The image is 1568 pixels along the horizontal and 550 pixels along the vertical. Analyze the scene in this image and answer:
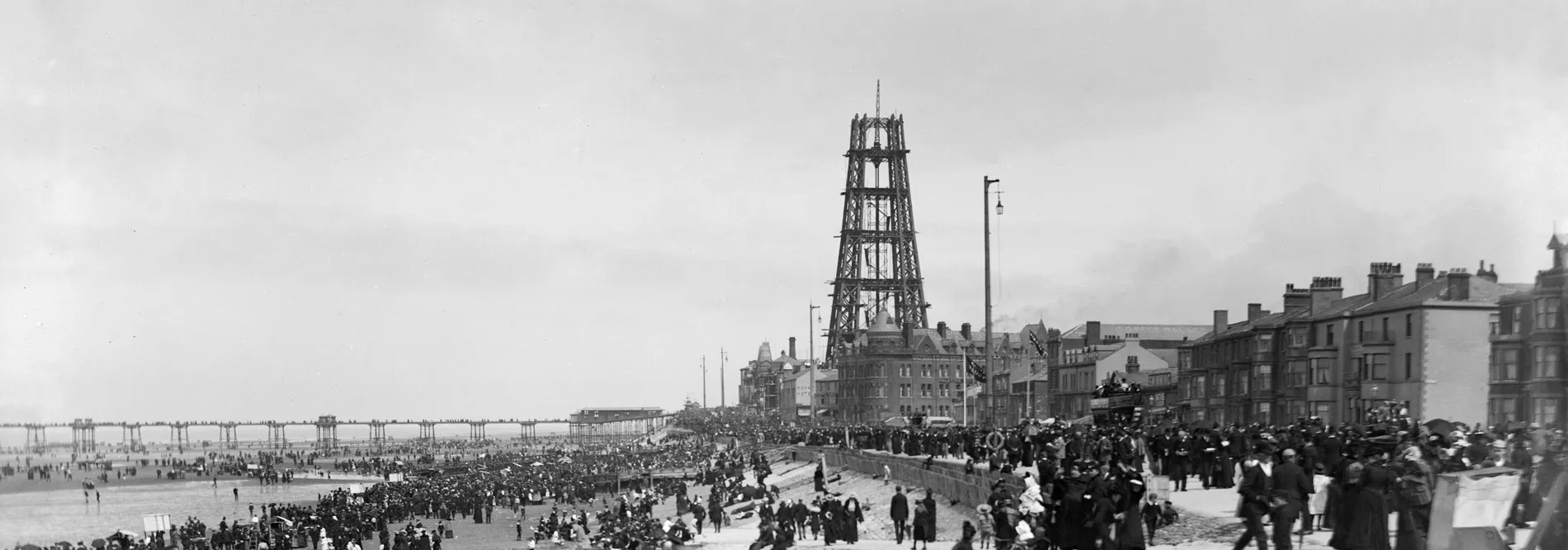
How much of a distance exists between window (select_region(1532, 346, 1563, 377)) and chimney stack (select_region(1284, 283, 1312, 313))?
14.7 metres

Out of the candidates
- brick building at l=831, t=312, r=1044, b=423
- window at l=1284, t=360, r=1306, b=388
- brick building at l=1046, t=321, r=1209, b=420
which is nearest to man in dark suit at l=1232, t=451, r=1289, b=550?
window at l=1284, t=360, r=1306, b=388

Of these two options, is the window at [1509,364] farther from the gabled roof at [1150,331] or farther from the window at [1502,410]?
the gabled roof at [1150,331]

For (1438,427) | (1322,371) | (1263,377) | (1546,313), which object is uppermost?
(1546,313)

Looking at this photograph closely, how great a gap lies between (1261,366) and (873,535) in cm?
2773

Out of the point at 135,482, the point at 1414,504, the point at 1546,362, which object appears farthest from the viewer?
the point at 135,482

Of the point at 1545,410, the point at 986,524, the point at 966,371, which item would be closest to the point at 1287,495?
the point at 986,524

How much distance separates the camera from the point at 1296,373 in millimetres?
52375

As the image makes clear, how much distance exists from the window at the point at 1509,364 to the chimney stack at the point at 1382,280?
6.14m

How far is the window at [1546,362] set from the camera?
1544 inches

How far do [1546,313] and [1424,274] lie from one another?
A: 20.3ft

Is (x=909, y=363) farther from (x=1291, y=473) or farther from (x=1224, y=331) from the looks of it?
(x=1291, y=473)

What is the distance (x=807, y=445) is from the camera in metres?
74.7

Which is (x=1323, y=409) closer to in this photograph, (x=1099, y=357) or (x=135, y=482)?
(x=1099, y=357)

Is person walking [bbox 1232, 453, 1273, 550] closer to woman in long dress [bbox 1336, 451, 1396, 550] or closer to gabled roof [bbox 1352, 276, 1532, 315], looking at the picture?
woman in long dress [bbox 1336, 451, 1396, 550]
